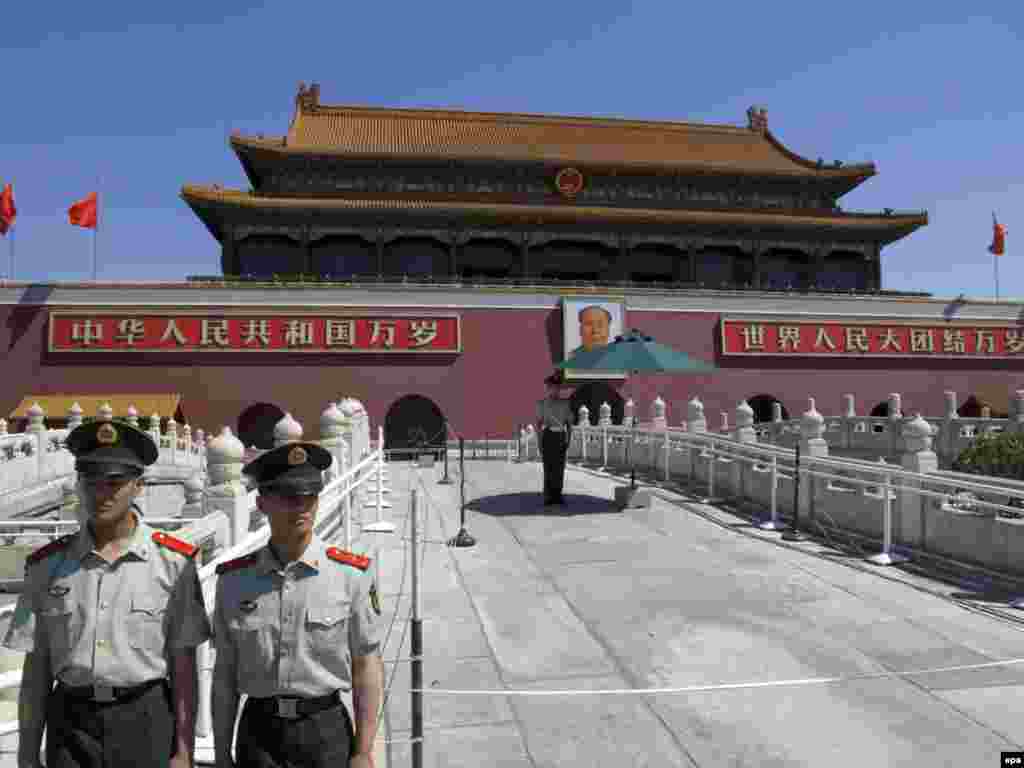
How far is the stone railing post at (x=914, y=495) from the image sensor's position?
7.34m

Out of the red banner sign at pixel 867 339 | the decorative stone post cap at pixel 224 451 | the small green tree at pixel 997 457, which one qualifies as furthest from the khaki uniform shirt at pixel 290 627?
the red banner sign at pixel 867 339

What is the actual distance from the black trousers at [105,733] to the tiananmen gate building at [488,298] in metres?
23.1

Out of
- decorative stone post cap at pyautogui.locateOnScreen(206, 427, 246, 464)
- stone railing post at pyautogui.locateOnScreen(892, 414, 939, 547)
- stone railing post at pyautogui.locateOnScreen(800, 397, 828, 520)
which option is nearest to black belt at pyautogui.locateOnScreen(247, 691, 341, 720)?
decorative stone post cap at pyautogui.locateOnScreen(206, 427, 246, 464)

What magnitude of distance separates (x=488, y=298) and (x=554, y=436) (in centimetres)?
1683

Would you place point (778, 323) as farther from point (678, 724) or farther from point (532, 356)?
point (678, 724)

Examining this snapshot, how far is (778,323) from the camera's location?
28.0m

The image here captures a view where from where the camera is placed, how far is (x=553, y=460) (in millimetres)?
10500

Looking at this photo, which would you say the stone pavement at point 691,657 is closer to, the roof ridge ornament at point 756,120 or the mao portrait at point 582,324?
the mao portrait at point 582,324

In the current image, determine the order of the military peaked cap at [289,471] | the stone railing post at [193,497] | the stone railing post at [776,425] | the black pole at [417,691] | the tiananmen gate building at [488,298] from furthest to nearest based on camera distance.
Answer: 1. the tiananmen gate building at [488,298]
2. the stone railing post at [776,425]
3. the stone railing post at [193,497]
4. the black pole at [417,691]
5. the military peaked cap at [289,471]

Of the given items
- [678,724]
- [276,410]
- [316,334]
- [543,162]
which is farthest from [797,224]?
[678,724]

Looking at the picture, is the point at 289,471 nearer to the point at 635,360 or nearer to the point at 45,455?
Result: the point at 635,360

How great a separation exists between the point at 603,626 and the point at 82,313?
954 inches

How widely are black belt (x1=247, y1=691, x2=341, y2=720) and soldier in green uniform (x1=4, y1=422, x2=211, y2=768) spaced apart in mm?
234

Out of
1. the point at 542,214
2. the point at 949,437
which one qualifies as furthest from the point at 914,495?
the point at 542,214
